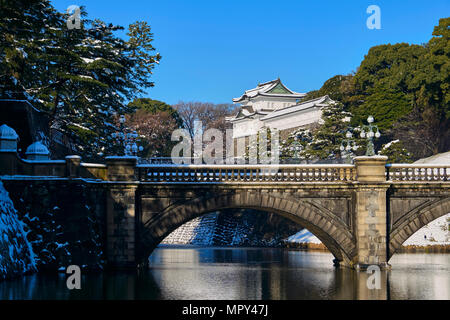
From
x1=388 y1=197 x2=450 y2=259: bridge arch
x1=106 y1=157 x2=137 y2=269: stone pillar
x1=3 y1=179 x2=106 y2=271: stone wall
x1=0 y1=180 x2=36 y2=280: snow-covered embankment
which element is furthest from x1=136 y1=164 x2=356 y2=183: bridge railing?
x1=0 y1=180 x2=36 y2=280: snow-covered embankment

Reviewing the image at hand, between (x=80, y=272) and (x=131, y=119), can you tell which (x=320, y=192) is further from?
(x=131, y=119)

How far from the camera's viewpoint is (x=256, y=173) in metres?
31.8

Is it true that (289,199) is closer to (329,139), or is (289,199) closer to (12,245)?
(12,245)

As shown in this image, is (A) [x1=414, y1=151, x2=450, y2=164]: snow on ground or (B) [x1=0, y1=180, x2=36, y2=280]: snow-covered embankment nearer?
(B) [x1=0, y1=180, x2=36, y2=280]: snow-covered embankment

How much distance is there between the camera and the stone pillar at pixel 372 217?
3145cm

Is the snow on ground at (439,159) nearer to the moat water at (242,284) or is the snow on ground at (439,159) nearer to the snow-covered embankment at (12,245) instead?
the moat water at (242,284)

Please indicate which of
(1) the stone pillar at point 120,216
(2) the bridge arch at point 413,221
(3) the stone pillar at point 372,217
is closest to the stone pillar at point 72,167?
(1) the stone pillar at point 120,216

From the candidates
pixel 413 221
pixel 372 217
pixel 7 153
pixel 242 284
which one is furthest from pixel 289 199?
pixel 7 153

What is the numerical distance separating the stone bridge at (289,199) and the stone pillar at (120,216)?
0.15 feet

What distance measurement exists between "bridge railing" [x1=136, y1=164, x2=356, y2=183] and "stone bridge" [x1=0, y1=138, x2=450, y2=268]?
5 cm

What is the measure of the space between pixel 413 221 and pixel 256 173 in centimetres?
766

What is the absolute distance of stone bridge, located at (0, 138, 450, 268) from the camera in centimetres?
3097

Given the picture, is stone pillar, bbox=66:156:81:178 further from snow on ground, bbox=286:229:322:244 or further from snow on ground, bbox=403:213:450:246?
snow on ground, bbox=403:213:450:246
